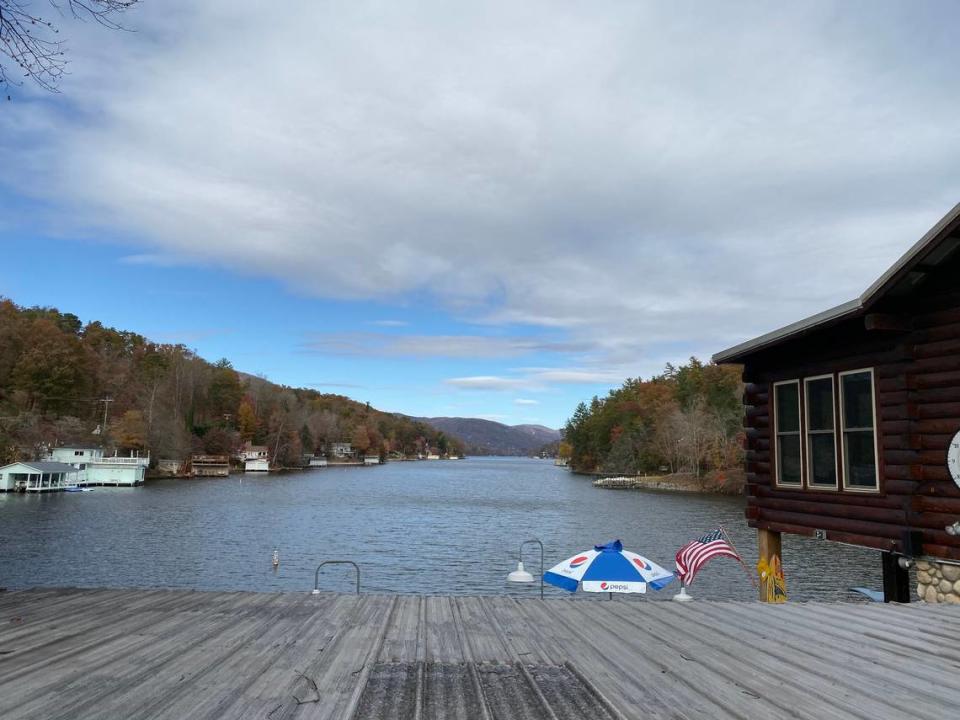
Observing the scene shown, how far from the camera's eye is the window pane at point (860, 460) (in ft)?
29.7

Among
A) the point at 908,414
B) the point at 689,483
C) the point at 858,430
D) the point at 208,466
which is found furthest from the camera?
the point at 208,466

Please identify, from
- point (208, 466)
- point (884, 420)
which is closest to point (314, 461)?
point (208, 466)

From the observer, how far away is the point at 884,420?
872 centimetres

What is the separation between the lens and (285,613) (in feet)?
20.5

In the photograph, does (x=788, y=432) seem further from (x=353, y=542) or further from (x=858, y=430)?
(x=353, y=542)

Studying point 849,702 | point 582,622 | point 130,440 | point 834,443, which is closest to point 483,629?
point 582,622

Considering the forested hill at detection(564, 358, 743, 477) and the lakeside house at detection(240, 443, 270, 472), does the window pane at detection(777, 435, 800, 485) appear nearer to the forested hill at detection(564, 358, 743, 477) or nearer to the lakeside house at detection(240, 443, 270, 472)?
the forested hill at detection(564, 358, 743, 477)

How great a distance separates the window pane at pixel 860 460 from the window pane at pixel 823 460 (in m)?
0.25

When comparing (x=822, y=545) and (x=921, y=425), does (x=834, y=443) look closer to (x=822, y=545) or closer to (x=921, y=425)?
(x=921, y=425)

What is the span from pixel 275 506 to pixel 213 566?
24223 millimetres

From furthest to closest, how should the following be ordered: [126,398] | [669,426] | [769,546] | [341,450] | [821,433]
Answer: [341,450]
[126,398]
[669,426]
[769,546]
[821,433]

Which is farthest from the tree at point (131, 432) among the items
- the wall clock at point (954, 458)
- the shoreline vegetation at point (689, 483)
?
the wall clock at point (954, 458)

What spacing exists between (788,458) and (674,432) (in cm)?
7516

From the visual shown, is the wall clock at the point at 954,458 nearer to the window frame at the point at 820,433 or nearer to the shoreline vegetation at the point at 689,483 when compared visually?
the window frame at the point at 820,433
